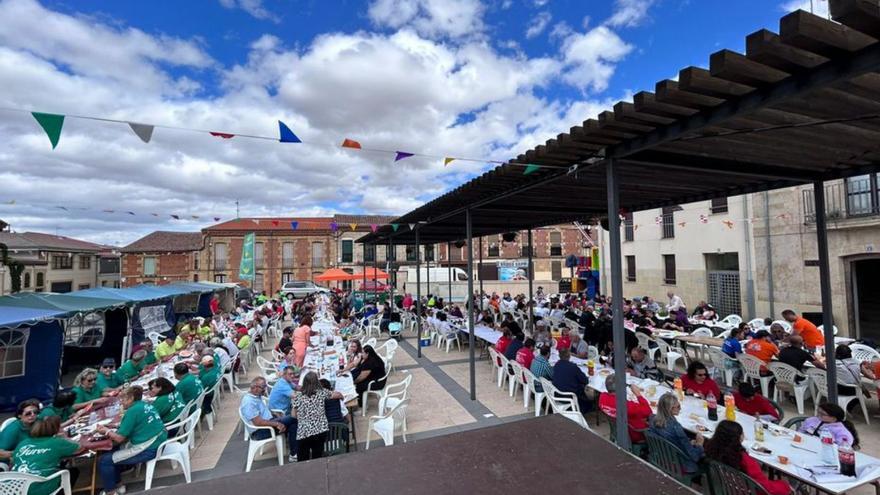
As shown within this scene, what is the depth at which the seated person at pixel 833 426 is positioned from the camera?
316 centimetres

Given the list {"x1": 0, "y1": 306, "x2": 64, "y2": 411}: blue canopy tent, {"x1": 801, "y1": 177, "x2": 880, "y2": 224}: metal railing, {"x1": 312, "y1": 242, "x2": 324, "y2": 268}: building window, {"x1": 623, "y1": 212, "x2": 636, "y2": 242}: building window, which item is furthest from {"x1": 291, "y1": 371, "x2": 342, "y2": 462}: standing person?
{"x1": 312, "y1": 242, "x2": 324, "y2": 268}: building window

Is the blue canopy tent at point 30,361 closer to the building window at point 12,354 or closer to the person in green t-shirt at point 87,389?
the building window at point 12,354

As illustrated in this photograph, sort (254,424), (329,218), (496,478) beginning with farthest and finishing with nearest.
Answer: (329,218)
(254,424)
(496,478)

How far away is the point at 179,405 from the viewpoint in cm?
461

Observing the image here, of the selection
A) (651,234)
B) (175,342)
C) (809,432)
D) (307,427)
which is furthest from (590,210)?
(651,234)

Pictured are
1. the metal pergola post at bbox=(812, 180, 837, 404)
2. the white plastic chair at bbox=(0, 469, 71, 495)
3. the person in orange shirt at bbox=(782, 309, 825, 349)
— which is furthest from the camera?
the person in orange shirt at bbox=(782, 309, 825, 349)

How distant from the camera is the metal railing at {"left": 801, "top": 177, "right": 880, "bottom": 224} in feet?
28.4

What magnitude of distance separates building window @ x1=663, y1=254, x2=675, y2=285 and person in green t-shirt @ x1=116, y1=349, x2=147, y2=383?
53.2 feet

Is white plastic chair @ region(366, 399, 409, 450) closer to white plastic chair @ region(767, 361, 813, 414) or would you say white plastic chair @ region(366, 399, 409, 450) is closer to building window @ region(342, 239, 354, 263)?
white plastic chair @ region(767, 361, 813, 414)

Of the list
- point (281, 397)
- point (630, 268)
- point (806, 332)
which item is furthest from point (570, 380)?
point (630, 268)

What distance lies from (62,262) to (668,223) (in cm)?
3884

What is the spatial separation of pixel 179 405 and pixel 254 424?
1.00m

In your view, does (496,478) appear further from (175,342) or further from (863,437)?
(175,342)

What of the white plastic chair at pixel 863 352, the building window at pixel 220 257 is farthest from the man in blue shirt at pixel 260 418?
the building window at pixel 220 257
